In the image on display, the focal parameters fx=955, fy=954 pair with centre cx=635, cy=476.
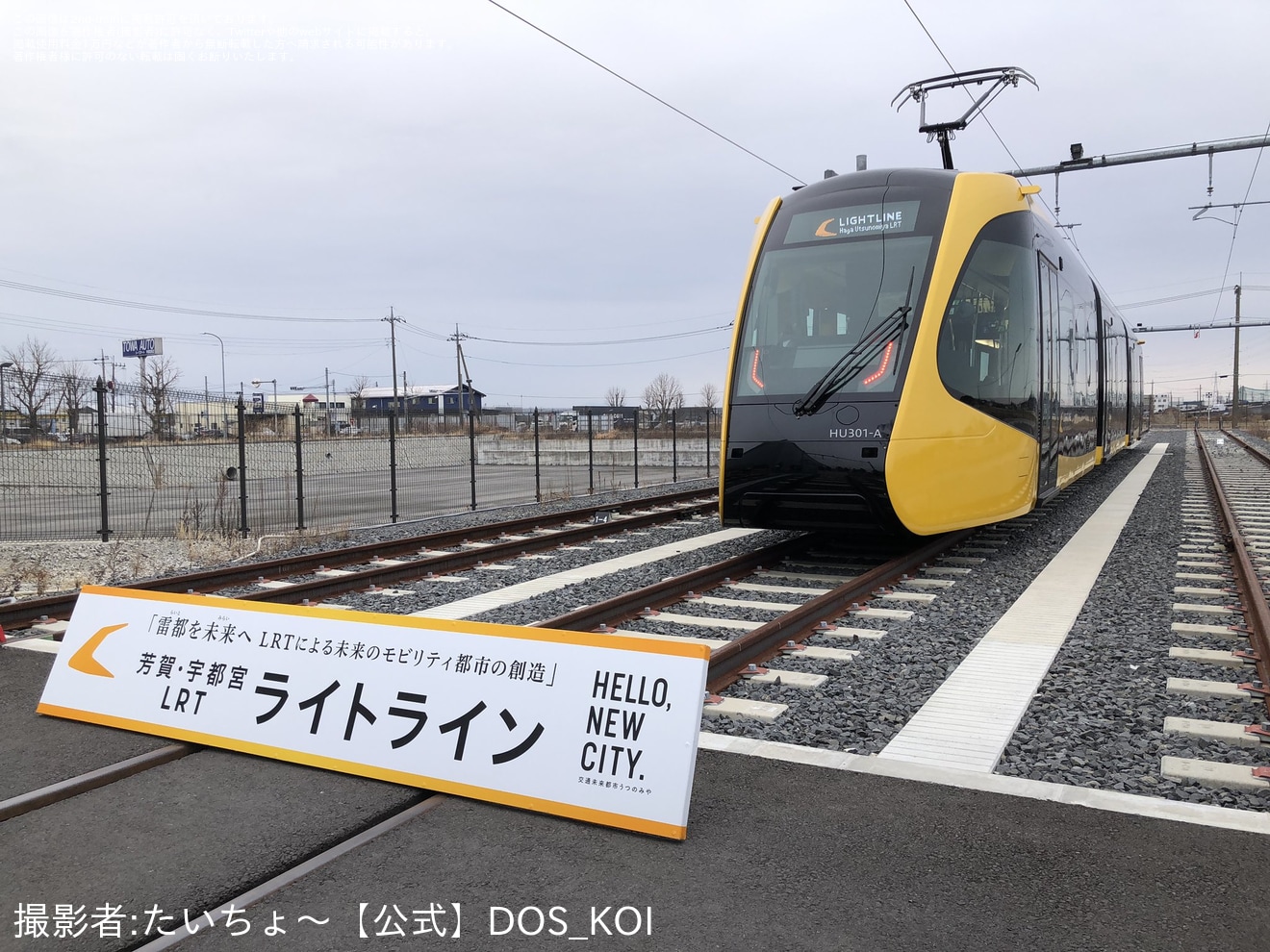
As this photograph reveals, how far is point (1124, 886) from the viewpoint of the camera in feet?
10.2

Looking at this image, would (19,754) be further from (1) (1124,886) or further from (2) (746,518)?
(2) (746,518)

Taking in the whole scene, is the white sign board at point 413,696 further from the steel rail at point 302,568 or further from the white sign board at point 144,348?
the white sign board at point 144,348

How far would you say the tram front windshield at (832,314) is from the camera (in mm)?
8805

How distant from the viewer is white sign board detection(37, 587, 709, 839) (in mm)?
3629

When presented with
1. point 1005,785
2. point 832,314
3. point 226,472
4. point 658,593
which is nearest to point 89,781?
point 1005,785

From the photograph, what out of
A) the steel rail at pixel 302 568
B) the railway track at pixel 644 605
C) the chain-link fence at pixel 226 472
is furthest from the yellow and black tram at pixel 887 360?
the chain-link fence at pixel 226 472

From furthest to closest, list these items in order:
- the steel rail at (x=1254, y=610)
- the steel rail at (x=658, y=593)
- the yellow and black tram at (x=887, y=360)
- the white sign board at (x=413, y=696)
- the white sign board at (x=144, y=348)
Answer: the white sign board at (x=144, y=348) → the yellow and black tram at (x=887, y=360) → the steel rail at (x=658, y=593) → the steel rail at (x=1254, y=610) → the white sign board at (x=413, y=696)

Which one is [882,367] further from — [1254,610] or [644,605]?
[1254,610]

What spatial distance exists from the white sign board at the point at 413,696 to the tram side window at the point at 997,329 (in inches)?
239

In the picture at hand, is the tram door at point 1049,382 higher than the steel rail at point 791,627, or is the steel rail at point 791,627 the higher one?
the tram door at point 1049,382

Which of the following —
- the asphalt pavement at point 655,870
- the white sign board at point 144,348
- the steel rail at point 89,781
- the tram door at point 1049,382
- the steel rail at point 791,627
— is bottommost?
the asphalt pavement at point 655,870

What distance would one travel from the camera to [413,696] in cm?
411

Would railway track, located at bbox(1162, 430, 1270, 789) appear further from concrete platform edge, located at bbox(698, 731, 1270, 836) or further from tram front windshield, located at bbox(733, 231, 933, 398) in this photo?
tram front windshield, located at bbox(733, 231, 933, 398)

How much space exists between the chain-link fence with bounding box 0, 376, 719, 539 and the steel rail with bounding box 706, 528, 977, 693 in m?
8.69
